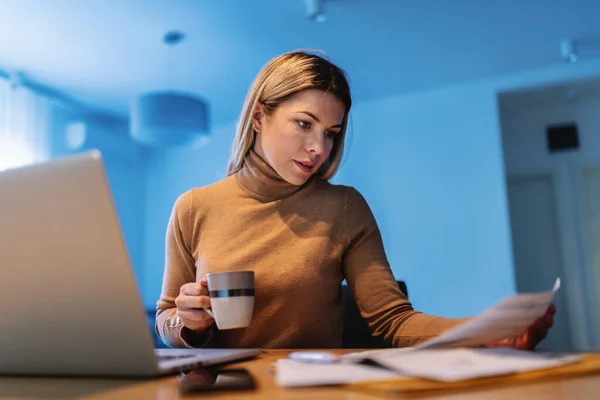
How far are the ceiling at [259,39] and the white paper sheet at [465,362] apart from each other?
2.97 metres

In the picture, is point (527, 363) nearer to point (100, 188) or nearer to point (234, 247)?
point (100, 188)

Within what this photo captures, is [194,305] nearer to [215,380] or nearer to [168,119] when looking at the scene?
[215,380]

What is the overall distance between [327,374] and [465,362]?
0.48 feet

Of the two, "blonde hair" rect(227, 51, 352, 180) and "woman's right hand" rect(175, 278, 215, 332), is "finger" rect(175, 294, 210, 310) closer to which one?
"woman's right hand" rect(175, 278, 215, 332)

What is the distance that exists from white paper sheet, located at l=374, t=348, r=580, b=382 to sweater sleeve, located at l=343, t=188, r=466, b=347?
1.01 feet

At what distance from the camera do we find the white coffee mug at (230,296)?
83 centimetres

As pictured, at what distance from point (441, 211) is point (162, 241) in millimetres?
2977

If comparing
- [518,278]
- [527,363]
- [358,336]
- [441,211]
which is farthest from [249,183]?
[518,278]

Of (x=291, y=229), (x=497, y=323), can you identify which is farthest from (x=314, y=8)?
(x=497, y=323)

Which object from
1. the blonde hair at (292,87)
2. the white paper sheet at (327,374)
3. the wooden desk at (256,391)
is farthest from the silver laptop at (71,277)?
the blonde hair at (292,87)

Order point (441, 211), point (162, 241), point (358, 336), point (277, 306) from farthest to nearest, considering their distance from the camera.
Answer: point (162, 241)
point (441, 211)
point (358, 336)
point (277, 306)

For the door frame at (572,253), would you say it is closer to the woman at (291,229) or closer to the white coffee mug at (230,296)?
the woman at (291,229)

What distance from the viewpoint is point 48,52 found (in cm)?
395

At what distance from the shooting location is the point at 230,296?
837mm
